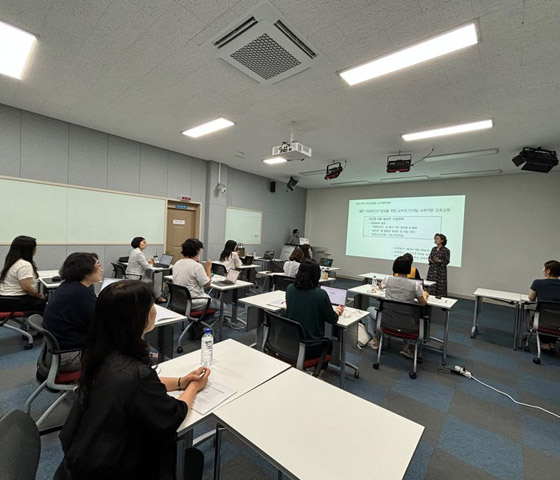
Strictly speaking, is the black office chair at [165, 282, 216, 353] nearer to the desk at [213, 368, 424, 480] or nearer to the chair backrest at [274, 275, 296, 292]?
the chair backrest at [274, 275, 296, 292]

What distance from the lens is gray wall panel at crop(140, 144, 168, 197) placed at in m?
5.76

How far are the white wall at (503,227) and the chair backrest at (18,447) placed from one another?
327 inches

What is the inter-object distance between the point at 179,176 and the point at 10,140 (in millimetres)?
2846

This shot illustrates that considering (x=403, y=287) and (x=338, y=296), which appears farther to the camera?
(x=403, y=287)

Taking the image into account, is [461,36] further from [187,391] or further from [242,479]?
[242,479]

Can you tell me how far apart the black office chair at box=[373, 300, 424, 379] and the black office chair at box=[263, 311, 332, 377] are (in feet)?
3.90

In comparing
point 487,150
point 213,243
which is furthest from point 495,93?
point 213,243

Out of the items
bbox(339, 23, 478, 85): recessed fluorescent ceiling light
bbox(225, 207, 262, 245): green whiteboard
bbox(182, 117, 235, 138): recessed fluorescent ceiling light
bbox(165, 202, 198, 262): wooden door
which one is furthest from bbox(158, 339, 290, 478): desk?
bbox(225, 207, 262, 245): green whiteboard

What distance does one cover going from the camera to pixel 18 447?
0.80 metres

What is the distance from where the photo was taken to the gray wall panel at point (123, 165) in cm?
529

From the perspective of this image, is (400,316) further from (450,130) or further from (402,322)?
(450,130)

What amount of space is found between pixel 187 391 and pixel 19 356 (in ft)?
10.1

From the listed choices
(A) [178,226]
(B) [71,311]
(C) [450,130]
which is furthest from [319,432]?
(A) [178,226]

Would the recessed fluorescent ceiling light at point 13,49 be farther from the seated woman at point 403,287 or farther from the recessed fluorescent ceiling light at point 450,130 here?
the recessed fluorescent ceiling light at point 450,130
